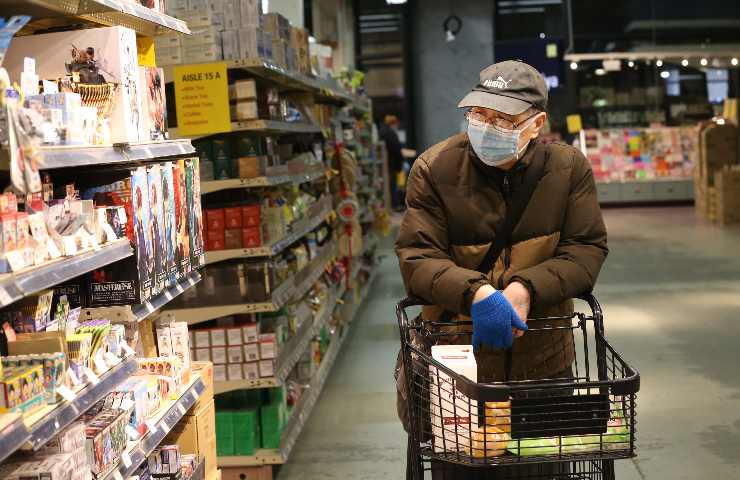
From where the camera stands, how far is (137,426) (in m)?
2.84

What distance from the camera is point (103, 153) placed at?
2.53 m

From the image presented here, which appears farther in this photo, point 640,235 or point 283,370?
point 640,235

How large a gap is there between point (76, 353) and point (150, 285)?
52 centimetres

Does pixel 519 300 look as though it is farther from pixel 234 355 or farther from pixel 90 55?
pixel 234 355

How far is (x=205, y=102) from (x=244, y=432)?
5.44ft

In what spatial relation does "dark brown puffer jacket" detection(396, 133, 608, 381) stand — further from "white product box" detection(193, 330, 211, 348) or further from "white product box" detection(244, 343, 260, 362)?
"white product box" detection(193, 330, 211, 348)

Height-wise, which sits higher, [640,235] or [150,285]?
[150,285]

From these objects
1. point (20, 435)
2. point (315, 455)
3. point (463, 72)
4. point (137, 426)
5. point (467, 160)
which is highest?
point (463, 72)

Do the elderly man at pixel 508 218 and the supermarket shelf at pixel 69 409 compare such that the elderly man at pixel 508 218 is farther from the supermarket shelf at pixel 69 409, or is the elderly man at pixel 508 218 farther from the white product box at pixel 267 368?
the white product box at pixel 267 368

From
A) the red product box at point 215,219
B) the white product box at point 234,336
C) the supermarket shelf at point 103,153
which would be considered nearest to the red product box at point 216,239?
the red product box at point 215,219

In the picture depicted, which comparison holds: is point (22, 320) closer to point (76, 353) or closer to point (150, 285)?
point (76, 353)

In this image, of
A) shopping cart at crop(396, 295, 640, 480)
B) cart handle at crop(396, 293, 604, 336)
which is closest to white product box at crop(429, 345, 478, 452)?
shopping cart at crop(396, 295, 640, 480)

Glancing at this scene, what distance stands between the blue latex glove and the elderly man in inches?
4.4

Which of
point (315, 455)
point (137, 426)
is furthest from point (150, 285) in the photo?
point (315, 455)
